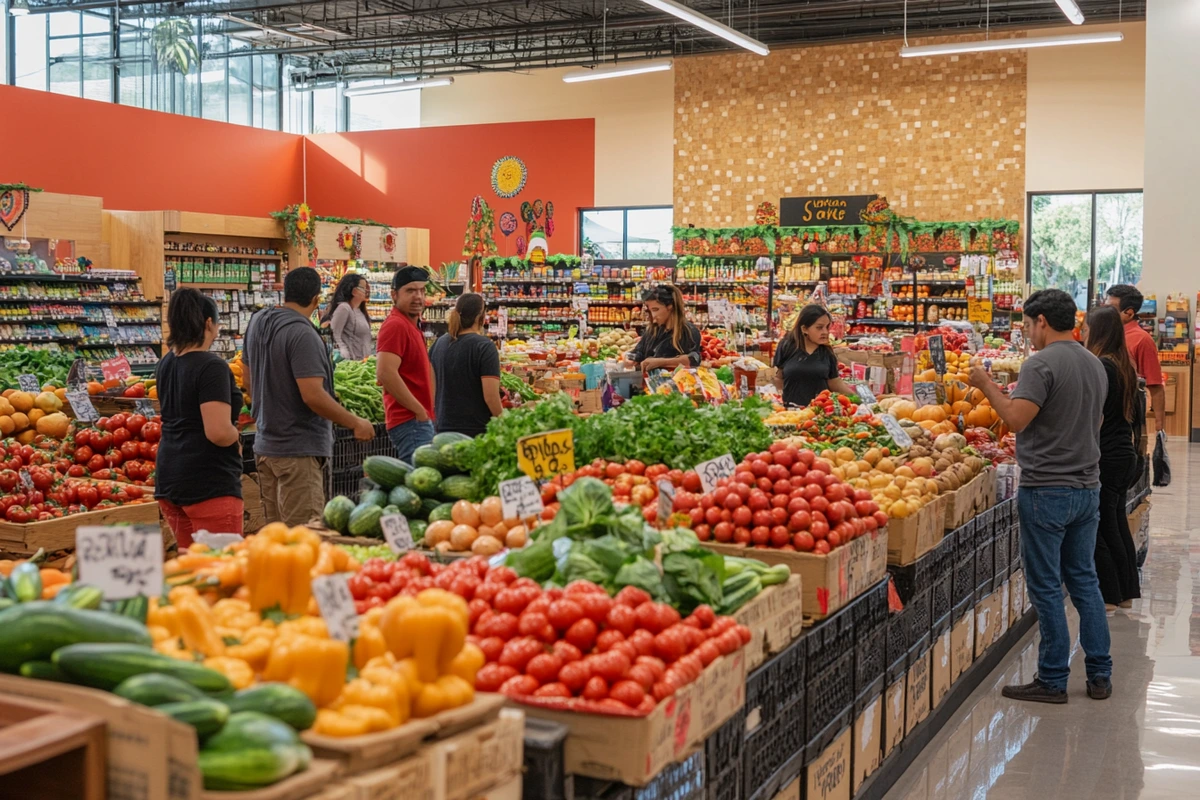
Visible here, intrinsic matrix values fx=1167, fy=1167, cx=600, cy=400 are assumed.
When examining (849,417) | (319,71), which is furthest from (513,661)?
(319,71)

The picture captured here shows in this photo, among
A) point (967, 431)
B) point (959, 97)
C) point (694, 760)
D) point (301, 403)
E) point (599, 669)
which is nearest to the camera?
point (599, 669)

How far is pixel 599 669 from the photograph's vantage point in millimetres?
2137

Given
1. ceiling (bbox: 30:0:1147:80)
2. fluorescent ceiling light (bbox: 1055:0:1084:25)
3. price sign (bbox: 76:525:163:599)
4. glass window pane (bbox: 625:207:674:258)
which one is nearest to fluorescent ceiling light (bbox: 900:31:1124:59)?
fluorescent ceiling light (bbox: 1055:0:1084:25)

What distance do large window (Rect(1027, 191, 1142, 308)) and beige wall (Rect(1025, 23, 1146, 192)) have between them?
1.23 ft

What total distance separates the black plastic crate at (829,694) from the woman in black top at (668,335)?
423 cm

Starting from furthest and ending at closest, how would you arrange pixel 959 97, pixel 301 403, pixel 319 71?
pixel 319 71, pixel 959 97, pixel 301 403

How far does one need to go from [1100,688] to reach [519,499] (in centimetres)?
303

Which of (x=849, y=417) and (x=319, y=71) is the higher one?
(x=319, y=71)

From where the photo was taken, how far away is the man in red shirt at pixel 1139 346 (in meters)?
7.47

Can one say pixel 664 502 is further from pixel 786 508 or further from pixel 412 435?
pixel 412 435

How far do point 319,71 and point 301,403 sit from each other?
59.9ft

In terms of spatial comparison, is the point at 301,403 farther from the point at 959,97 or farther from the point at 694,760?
the point at 959,97

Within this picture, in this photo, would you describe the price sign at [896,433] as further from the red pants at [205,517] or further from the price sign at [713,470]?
the red pants at [205,517]

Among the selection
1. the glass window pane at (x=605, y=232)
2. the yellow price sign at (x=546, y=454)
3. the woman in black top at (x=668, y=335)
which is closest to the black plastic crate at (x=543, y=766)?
the yellow price sign at (x=546, y=454)
